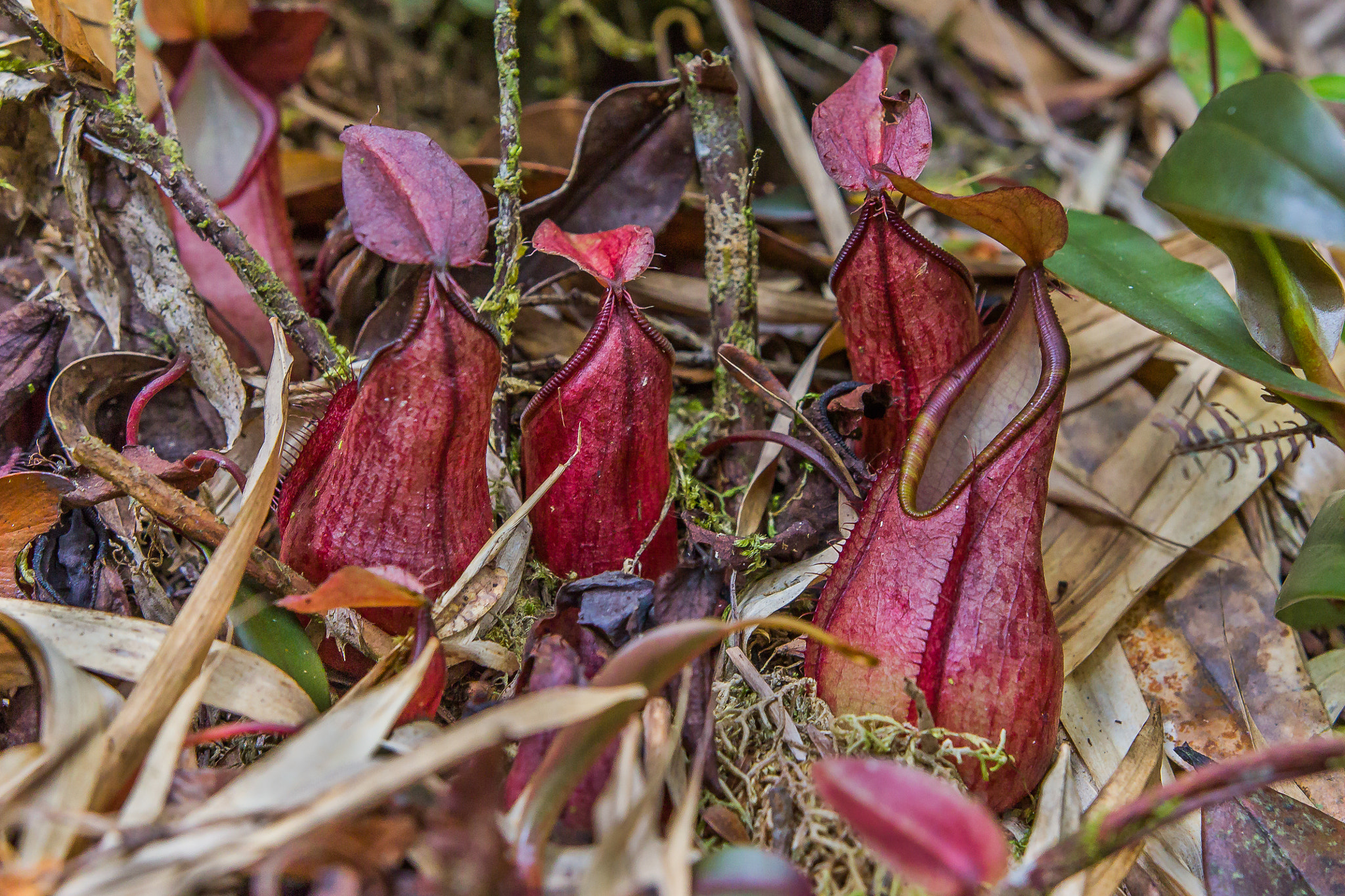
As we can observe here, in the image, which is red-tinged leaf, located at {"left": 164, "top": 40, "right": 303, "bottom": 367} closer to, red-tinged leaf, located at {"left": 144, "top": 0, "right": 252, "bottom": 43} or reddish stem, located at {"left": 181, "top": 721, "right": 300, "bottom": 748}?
red-tinged leaf, located at {"left": 144, "top": 0, "right": 252, "bottom": 43}

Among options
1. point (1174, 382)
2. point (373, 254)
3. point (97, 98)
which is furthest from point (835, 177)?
point (97, 98)

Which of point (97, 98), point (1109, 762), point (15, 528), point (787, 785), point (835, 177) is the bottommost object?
point (1109, 762)

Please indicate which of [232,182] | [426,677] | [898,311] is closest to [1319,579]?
[898,311]

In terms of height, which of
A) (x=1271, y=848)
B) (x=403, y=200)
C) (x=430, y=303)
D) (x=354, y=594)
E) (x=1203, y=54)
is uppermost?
(x=1203, y=54)

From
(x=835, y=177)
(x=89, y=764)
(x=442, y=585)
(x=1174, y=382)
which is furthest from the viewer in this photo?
(x=1174, y=382)

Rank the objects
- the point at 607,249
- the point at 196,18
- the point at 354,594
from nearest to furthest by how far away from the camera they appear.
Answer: the point at 354,594 → the point at 607,249 → the point at 196,18

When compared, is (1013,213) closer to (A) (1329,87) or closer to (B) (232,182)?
(A) (1329,87)

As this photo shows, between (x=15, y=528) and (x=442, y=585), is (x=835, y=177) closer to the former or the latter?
(x=442, y=585)
